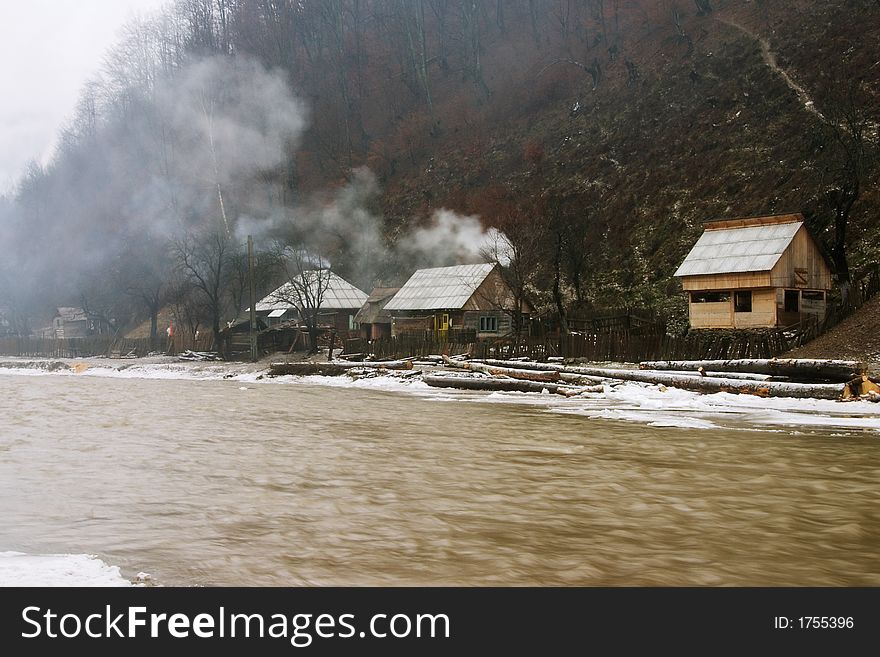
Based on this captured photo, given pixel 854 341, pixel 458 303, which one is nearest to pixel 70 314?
pixel 458 303

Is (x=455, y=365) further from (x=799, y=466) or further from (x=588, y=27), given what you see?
(x=588, y=27)

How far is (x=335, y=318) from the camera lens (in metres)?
64.4

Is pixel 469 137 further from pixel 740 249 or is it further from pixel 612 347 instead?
pixel 612 347

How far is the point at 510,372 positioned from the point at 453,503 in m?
20.5

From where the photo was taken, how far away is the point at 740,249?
37594 mm

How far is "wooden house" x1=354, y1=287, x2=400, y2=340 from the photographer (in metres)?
57.4

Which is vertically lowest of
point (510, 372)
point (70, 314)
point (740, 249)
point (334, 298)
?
point (510, 372)

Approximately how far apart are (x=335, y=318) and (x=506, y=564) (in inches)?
2308

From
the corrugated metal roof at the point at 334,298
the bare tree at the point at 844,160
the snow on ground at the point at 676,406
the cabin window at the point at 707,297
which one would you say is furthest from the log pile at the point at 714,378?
the corrugated metal roof at the point at 334,298

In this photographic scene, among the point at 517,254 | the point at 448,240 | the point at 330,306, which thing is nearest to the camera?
the point at 517,254

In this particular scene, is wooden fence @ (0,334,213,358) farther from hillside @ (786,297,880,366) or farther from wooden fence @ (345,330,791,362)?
hillside @ (786,297,880,366)

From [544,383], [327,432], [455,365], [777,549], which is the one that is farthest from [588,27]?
[777,549]

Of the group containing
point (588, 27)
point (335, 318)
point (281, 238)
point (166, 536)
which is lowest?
point (166, 536)
